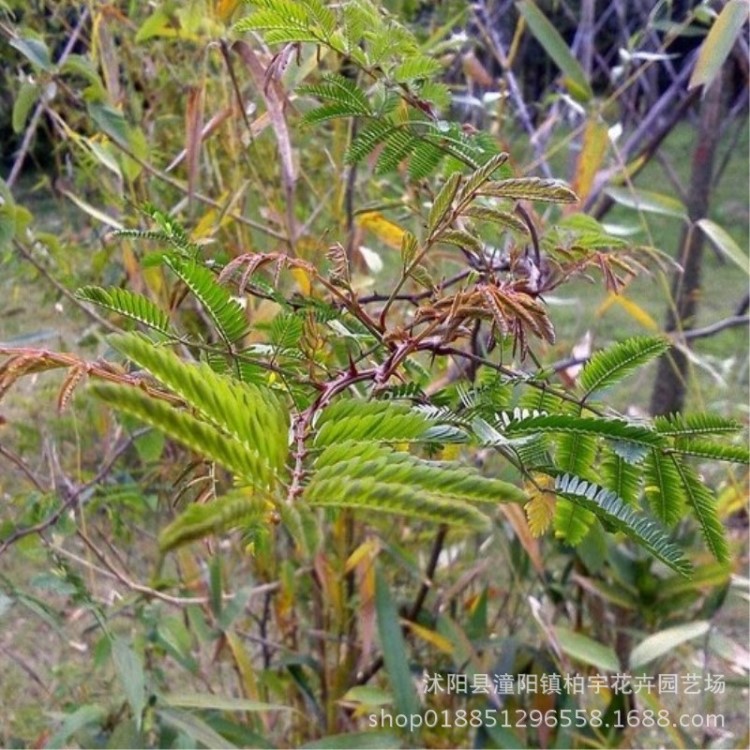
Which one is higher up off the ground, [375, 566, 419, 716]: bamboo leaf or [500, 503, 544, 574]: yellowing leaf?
[500, 503, 544, 574]: yellowing leaf

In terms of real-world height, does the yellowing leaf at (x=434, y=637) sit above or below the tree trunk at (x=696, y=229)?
below

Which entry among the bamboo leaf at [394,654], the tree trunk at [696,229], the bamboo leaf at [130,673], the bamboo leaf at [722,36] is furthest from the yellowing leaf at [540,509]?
the tree trunk at [696,229]

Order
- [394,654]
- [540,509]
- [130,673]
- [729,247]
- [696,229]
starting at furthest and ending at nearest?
[696,229]
[394,654]
[729,247]
[130,673]
[540,509]

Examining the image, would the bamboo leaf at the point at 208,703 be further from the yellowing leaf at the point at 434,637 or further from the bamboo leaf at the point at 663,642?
the bamboo leaf at the point at 663,642

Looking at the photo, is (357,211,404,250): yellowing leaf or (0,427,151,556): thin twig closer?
(0,427,151,556): thin twig

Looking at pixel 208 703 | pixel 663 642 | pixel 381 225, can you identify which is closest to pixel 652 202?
pixel 381 225

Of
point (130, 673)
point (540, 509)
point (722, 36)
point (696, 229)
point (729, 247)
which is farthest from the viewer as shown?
point (696, 229)

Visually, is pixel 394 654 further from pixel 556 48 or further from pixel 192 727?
pixel 556 48

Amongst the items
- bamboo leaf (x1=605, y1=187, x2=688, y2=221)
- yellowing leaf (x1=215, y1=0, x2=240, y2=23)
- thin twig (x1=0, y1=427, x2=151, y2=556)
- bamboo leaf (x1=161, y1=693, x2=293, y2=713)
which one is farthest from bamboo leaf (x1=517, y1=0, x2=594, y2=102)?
bamboo leaf (x1=161, y1=693, x2=293, y2=713)

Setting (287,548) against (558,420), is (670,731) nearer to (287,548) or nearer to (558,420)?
(287,548)

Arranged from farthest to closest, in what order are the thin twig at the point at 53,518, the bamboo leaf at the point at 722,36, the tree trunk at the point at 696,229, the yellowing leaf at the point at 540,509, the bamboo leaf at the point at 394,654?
the tree trunk at the point at 696,229, the bamboo leaf at the point at 394,654, the thin twig at the point at 53,518, the bamboo leaf at the point at 722,36, the yellowing leaf at the point at 540,509

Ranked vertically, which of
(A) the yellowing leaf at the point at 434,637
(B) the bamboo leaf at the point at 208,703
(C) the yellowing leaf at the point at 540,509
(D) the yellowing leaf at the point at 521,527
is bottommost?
(A) the yellowing leaf at the point at 434,637

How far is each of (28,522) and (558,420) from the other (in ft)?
2.12

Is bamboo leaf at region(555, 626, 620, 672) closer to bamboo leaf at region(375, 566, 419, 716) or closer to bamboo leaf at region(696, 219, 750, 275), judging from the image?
bamboo leaf at region(375, 566, 419, 716)
